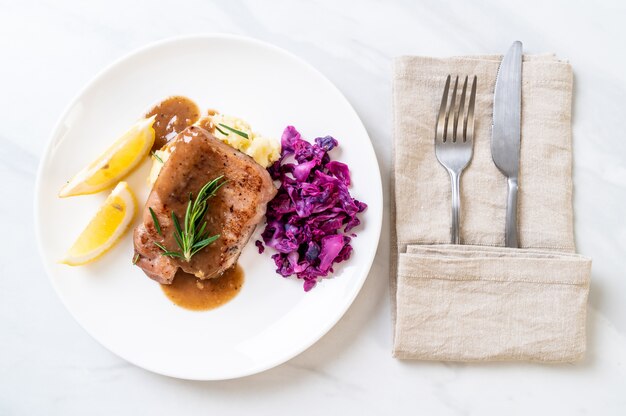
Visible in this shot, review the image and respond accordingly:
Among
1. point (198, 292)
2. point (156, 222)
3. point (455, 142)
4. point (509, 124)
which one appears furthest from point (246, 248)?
point (509, 124)

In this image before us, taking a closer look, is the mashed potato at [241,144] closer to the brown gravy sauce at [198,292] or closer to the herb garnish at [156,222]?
the herb garnish at [156,222]

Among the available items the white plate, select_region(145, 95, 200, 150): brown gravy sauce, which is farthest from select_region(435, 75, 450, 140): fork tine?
select_region(145, 95, 200, 150): brown gravy sauce

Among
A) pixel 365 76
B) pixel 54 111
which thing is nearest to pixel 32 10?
pixel 54 111

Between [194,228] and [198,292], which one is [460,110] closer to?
[194,228]

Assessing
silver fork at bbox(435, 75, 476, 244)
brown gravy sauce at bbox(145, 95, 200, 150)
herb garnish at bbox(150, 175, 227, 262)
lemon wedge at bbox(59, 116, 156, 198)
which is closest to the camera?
herb garnish at bbox(150, 175, 227, 262)

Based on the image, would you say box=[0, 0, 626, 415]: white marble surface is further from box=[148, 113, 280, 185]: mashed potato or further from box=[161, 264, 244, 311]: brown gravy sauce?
box=[148, 113, 280, 185]: mashed potato

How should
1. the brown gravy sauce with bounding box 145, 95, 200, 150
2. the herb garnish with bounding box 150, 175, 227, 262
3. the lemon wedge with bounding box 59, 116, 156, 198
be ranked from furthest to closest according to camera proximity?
the brown gravy sauce with bounding box 145, 95, 200, 150, the lemon wedge with bounding box 59, 116, 156, 198, the herb garnish with bounding box 150, 175, 227, 262

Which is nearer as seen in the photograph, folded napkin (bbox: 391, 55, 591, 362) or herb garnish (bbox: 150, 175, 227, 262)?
herb garnish (bbox: 150, 175, 227, 262)
